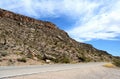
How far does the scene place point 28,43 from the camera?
55.4m

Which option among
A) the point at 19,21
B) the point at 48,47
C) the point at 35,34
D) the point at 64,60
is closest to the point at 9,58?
the point at 64,60

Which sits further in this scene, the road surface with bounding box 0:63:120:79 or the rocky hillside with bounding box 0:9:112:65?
the rocky hillside with bounding box 0:9:112:65

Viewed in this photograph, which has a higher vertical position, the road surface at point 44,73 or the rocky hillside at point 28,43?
the rocky hillside at point 28,43

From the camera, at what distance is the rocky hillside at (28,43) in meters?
43.1

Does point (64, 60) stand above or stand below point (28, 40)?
below

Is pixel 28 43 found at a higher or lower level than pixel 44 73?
higher

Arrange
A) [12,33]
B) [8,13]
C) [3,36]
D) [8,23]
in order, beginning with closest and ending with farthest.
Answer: [3,36]
[12,33]
[8,23]
[8,13]

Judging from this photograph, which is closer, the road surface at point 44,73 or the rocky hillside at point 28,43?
the road surface at point 44,73

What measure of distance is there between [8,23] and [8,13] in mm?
8198

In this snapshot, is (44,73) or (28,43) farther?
(28,43)

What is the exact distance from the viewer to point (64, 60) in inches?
2093

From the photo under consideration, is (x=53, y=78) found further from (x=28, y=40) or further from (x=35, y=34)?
(x=35, y=34)

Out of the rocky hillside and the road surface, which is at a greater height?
the rocky hillside

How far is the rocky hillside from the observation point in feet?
142
